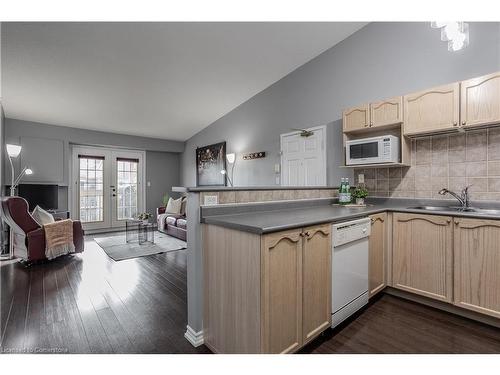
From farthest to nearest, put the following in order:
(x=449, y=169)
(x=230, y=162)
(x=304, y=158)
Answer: (x=230, y=162)
(x=304, y=158)
(x=449, y=169)

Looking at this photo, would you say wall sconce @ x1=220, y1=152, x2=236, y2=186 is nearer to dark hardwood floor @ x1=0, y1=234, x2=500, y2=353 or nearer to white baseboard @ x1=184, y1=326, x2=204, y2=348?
dark hardwood floor @ x1=0, y1=234, x2=500, y2=353

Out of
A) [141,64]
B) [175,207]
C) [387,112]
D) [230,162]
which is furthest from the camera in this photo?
[175,207]

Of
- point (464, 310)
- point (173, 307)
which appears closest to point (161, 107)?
point (173, 307)

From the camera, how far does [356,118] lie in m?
2.94

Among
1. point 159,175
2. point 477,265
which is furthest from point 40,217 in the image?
point 477,265

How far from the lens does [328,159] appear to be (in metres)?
3.64

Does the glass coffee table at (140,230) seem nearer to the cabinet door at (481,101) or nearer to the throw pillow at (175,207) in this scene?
the throw pillow at (175,207)

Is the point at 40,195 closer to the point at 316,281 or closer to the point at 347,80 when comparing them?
the point at 316,281

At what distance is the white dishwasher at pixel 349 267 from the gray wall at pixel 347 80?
1.64 m

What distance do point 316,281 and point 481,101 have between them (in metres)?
2.12

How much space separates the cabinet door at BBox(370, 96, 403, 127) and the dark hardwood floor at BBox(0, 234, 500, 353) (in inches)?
71.5
